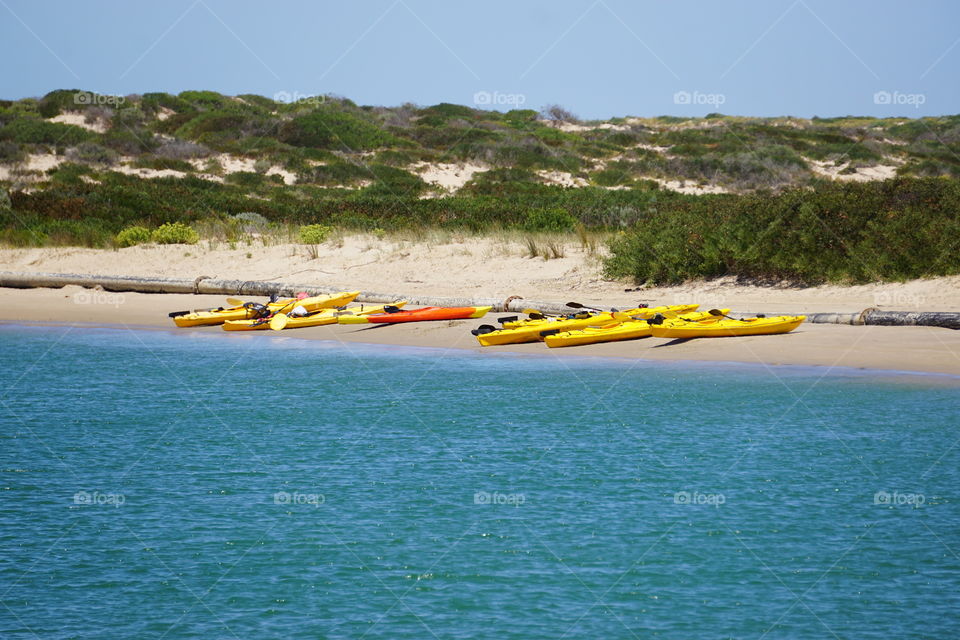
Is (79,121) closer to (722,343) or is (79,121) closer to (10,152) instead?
(10,152)

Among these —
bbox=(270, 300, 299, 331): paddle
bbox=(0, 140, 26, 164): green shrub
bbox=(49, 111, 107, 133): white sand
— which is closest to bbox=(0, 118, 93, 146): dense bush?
bbox=(0, 140, 26, 164): green shrub

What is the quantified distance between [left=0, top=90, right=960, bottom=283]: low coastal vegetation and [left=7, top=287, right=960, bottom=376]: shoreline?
3.08 meters

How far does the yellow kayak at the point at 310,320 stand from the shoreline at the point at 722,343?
0.20 metres

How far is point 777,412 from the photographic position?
48.5 ft

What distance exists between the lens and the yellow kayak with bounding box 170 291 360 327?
82.0ft

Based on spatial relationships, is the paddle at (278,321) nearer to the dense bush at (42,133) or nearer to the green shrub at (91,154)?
the green shrub at (91,154)

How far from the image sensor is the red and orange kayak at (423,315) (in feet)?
76.9

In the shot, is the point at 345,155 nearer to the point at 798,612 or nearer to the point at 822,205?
the point at 822,205

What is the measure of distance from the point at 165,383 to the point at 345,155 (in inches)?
1897

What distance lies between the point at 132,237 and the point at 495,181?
2363cm

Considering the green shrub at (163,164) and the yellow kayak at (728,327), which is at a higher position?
the green shrub at (163,164)

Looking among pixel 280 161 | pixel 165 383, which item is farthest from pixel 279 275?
pixel 280 161

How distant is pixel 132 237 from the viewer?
3525 cm

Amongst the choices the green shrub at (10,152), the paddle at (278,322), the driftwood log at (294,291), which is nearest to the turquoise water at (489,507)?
the driftwood log at (294,291)
